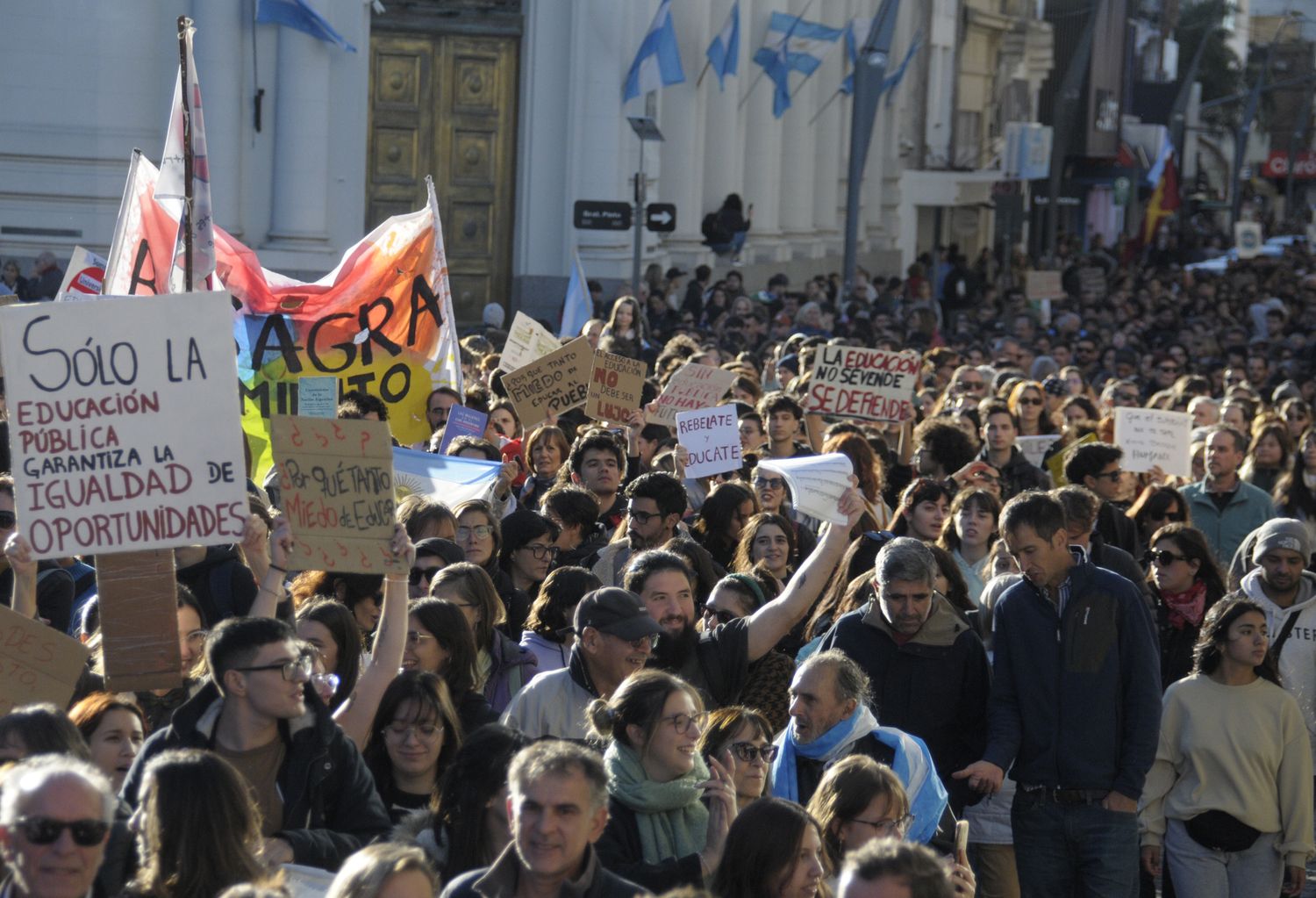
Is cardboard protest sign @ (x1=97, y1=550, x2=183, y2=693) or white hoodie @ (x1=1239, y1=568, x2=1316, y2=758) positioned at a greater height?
cardboard protest sign @ (x1=97, y1=550, x2=183, y2=693)

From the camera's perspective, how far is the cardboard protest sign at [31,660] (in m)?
6.11

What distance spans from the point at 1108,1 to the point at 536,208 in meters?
44.8

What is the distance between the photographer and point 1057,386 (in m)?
17.2

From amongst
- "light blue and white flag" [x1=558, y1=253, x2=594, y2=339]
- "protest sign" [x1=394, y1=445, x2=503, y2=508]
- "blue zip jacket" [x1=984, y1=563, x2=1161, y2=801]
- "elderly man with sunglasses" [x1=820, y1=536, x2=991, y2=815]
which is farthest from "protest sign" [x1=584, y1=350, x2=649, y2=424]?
"light blue and white flag" [x1=558, y1=253, x2=594, y2=339]

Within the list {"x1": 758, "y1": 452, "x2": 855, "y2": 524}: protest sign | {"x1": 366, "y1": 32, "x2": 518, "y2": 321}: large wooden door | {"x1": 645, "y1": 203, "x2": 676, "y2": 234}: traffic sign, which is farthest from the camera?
{"x1": 366, "y1": 32, "x2": 518, "y2": 321}: large wooden door

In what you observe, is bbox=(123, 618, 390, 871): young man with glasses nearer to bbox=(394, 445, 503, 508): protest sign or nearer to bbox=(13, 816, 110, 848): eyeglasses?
bbox=(13, 816, 110, 848): eyeglasses

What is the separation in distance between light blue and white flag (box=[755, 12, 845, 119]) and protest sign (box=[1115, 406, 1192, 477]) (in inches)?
836

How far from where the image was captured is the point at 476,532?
347 inches

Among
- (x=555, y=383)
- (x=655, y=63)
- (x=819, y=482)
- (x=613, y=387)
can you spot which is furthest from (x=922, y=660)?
(x=655, y=63)

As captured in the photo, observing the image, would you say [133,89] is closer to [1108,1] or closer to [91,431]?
[91,431]

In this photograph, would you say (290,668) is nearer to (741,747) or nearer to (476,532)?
(741,747)

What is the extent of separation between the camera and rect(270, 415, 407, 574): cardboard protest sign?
21.7 ft

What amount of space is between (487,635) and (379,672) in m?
1.23

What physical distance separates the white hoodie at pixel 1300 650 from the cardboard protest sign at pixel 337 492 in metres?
3.66
